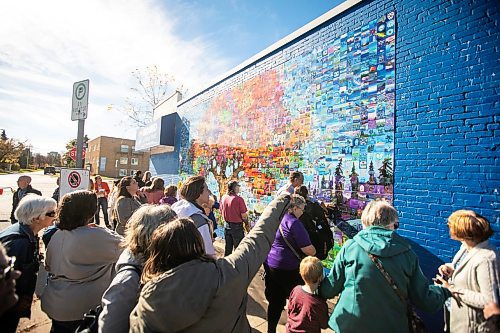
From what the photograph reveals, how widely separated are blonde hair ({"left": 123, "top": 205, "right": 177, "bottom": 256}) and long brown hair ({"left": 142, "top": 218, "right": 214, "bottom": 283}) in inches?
11.8

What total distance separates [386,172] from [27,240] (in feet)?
14.6

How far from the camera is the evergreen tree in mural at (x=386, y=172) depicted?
14.2ft

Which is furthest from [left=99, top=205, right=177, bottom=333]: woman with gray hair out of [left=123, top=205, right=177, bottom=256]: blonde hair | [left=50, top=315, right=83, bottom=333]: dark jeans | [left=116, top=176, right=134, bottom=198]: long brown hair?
[left=116, top=176, right=134, bottom=198]: long brown hair

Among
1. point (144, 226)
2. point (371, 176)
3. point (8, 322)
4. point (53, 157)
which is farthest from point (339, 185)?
point (53, 157)

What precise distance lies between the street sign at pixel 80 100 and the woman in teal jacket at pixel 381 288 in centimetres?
588

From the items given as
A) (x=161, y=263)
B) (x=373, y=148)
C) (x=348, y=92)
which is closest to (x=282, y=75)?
(x=348, y=92)

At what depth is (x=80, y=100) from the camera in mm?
5996

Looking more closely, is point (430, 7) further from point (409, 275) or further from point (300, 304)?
point (300, 304)

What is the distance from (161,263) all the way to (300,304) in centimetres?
168

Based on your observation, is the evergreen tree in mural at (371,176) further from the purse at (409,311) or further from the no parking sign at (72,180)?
the no parking sign at (72,180)

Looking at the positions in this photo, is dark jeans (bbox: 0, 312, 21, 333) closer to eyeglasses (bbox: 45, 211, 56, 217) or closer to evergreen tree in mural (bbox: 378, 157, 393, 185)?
eyeglasses (bbox: 45, 211, 56, 217)

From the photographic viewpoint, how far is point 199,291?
138 centimetres

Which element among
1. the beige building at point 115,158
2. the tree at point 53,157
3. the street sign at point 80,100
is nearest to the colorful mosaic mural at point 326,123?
the street sign at point 80,100

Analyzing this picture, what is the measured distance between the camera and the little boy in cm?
256
